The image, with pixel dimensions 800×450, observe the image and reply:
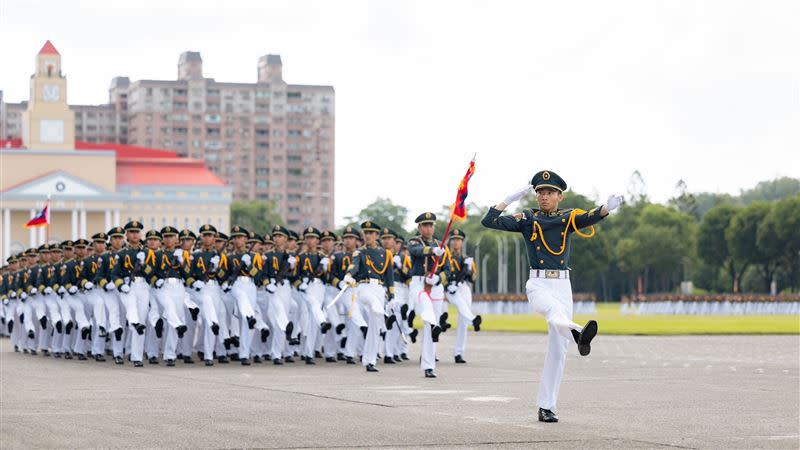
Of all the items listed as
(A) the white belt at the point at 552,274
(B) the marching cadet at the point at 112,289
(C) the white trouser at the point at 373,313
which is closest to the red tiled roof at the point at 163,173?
(B) the marching cadet at the point at 112,289

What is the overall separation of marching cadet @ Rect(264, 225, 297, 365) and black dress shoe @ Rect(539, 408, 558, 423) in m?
11.2

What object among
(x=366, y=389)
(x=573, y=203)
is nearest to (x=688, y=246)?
(x=573, y=203)

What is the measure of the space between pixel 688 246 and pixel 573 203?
461 inches

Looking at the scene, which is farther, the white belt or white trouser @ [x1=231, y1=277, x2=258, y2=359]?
white trouser @ [x1=231, y1=277, x2=258, y2=359]

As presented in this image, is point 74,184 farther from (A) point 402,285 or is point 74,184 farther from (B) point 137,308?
(B) point 137,308

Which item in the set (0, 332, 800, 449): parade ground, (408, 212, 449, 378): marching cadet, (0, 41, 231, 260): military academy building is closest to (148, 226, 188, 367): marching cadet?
(0, 332, 800, 449): parade ground

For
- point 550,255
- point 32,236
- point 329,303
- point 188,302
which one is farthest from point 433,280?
point 32,236

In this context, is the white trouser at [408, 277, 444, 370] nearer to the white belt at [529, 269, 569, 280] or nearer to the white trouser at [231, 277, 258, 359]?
the white trouser at [231, 277, 258, 359]

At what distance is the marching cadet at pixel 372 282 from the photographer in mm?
20906

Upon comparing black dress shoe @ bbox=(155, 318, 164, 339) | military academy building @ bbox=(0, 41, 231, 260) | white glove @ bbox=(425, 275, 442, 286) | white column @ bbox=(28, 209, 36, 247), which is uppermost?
military academy building @ bbox=(0, 41, 231, 260)

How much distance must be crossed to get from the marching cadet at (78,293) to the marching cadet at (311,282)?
4338mm

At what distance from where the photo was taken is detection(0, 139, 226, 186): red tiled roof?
14162 cm

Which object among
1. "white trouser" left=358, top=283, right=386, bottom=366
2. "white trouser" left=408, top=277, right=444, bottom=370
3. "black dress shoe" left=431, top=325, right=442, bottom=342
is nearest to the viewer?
"white trouser" left=408, top=277, right=444, bottom=370

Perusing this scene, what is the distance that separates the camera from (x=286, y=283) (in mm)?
24125
